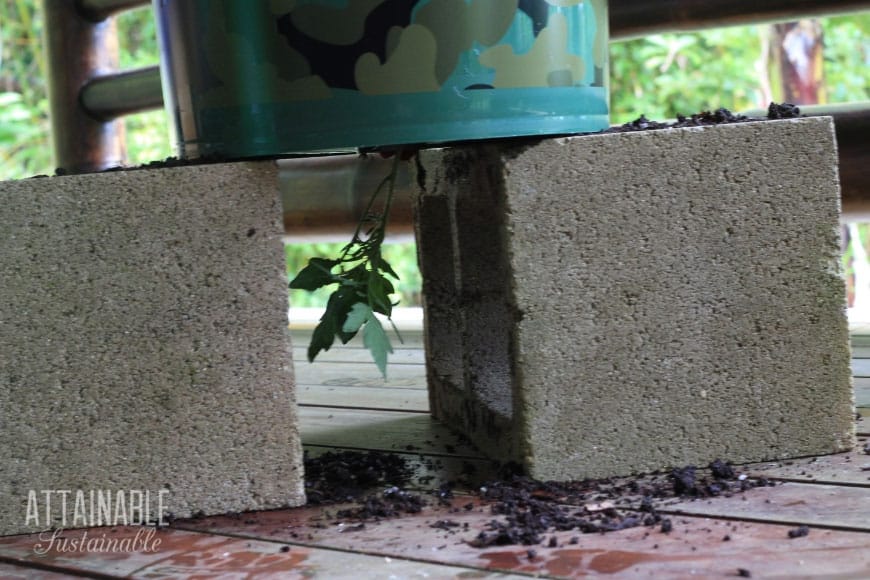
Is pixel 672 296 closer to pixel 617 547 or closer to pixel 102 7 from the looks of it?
pixel 617 547

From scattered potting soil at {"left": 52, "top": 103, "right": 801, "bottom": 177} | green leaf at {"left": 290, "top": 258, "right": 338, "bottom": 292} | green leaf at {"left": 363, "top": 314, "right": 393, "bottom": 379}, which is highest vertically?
scattered potting soil at {"left": 52, "top": 103, "right": 801, "bottom": 177}

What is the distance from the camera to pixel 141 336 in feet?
4.91

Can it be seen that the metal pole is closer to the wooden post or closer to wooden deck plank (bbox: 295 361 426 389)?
the wooden post

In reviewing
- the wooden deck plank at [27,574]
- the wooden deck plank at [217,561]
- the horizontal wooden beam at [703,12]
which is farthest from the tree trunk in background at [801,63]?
the wooden deck plank at [27,574]

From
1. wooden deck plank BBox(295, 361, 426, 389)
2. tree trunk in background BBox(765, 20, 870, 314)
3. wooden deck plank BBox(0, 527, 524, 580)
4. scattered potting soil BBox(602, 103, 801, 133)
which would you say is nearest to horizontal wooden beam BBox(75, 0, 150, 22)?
wooden deck plank BBox(295, 361, 426, 389)

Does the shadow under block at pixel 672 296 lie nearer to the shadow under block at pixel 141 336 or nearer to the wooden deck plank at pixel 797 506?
the wooden deck plank at pixel 797 506

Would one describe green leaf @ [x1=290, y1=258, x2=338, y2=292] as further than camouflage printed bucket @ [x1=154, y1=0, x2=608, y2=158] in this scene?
Yes

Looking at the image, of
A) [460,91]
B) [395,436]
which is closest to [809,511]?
[460,91]

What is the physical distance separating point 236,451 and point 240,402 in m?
0.07

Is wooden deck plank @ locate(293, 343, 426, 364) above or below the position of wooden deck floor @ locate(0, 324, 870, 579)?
above

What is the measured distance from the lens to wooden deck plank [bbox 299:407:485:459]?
1.90 meters

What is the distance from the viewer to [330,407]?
2.29 m

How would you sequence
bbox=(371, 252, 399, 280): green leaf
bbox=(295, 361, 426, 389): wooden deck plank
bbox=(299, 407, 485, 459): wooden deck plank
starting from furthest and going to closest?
1. bbox=(295, 361, 426, 389): wooden deck plank
2. bbox=(299, 407, 485, 459): wooden deck plank
3. bbox=(371, 252, 399, 280): green leaf

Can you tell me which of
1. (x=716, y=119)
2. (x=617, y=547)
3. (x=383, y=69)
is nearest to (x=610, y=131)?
(x=716, y=119)
